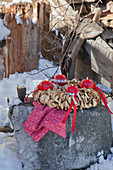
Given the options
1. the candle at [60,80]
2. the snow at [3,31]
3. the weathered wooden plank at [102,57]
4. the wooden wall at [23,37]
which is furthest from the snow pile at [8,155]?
the snow at [3,31]

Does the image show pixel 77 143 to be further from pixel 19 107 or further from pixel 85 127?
pixel 19 107

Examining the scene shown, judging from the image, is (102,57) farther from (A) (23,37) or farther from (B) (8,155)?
(A) (23,37)

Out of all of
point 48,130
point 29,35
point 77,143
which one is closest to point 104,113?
point 77,143

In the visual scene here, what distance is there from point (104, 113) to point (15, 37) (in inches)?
163

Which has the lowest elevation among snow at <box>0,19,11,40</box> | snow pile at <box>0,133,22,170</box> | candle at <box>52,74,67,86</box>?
snow pile at <box>0,133,22,170</box>

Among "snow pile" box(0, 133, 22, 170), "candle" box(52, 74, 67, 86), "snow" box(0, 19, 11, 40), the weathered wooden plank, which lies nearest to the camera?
"snow pile" box(0, 133, 22, 170)

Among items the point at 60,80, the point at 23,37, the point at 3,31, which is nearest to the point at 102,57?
the point at 60,80

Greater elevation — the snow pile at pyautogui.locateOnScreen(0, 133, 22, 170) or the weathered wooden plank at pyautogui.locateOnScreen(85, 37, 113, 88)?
the weathered wooden plank at pyautogui.locateOnScreen(85, 37, 113, 88)

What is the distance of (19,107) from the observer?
2721 mm

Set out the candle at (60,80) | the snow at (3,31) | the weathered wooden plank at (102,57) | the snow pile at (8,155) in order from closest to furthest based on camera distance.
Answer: the snow pile at (8,155) < the candle at (60,80) < the weathered wooden plank at (102,57) < the snow at (3,31)

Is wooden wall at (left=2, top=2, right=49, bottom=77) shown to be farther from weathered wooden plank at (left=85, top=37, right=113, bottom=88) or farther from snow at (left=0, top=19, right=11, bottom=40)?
weathered wooden plank at (left=85, top=37, right=113, bottom=88)

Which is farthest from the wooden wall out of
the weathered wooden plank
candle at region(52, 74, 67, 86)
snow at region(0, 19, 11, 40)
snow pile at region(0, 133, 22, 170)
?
snow pile at region(0, 133, 22, 170)

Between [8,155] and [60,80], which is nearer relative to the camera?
[8,155]

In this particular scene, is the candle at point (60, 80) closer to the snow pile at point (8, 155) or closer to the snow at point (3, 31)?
the snow pile at point (8, 155)
